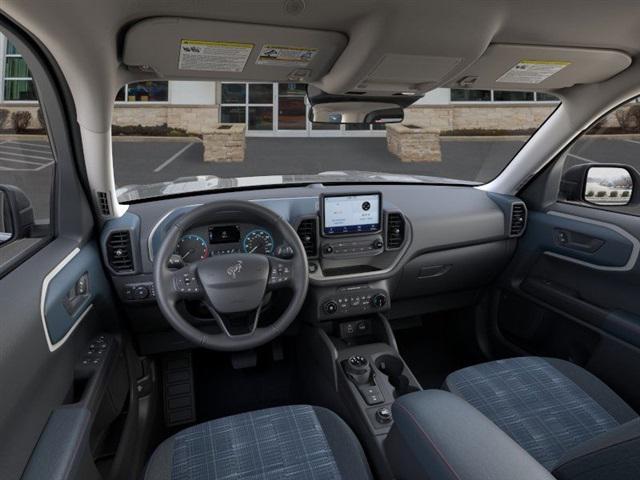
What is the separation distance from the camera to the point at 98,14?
57.6 inches

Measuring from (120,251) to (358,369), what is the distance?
1298 mm

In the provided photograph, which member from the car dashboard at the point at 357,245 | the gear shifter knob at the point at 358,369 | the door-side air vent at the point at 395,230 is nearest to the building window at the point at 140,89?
the car dashboard at the point at 357,245

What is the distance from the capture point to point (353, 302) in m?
2.56

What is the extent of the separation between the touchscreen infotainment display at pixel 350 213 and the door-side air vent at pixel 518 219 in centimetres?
95

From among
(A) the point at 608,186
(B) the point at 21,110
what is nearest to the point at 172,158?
(B) the point at 21,110

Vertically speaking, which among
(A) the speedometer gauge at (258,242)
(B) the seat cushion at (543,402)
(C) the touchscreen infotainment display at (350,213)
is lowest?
(B) the seat cushion at (543,402)

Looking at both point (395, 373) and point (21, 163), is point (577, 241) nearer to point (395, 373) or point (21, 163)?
point (395, 373)

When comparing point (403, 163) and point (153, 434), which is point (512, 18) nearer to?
point (403, 163)

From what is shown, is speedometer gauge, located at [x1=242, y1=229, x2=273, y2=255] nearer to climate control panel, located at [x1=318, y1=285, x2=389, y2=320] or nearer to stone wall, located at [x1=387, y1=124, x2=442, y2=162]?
climate control panel, located at [x1=318, y1=285, x2=389, y2=320]

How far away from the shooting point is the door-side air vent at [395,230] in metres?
2.62

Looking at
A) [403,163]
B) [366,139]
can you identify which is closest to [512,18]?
[403,163]

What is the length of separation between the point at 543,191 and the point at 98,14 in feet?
8.43

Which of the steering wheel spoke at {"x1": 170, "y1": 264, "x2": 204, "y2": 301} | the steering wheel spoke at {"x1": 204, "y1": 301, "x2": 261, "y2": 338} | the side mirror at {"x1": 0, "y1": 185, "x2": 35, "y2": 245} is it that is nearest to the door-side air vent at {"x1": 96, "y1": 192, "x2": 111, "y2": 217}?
the side mirror at {"x1": 0, "y1": 185, "x2": 35, "y2": 245}

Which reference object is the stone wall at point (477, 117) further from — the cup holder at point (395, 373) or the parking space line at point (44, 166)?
the parking space line at point (44, 166)
